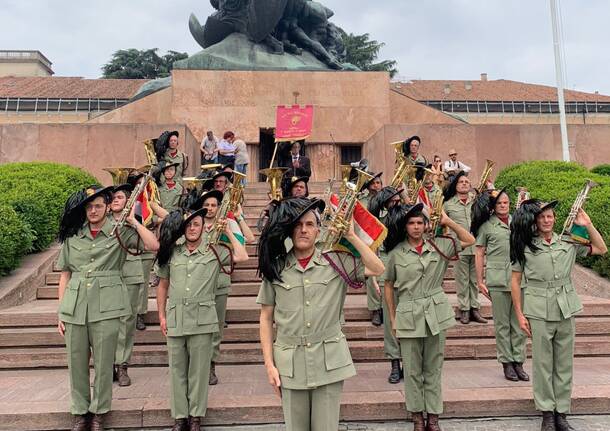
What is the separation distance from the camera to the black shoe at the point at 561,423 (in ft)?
12.8

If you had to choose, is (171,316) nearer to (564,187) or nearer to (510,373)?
(510,373)

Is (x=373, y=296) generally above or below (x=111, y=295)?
below

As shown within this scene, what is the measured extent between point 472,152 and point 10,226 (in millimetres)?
10981

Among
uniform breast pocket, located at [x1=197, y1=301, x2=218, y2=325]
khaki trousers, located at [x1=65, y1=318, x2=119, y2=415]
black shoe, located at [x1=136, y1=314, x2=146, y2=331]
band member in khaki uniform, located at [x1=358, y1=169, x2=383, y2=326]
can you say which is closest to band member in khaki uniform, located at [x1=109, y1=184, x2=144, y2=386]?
khaki trousers, located at [x1=65, y1=318, x2=119, y2=415]

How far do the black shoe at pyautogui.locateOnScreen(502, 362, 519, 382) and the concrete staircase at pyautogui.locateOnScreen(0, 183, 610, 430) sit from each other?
9 cm

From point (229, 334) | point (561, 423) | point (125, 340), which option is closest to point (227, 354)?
point (229, 334)

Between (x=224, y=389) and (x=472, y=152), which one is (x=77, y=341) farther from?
(x=472, y=152)

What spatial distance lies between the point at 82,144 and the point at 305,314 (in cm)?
1124

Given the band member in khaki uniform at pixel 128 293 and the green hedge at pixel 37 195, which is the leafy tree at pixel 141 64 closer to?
the green hedge at pixel 37 195

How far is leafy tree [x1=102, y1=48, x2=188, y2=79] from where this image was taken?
45.6 metres

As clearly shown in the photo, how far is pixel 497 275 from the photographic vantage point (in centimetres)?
517

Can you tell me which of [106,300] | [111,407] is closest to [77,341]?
[106,300]

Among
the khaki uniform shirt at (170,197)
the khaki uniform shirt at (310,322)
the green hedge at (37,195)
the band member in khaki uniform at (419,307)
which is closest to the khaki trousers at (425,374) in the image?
the band member in khaki uniform at (419,307)

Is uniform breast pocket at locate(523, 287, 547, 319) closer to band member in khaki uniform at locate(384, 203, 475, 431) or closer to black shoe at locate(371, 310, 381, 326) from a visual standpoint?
band member in khaki uniform at locate(384, 203, 475, 431)
